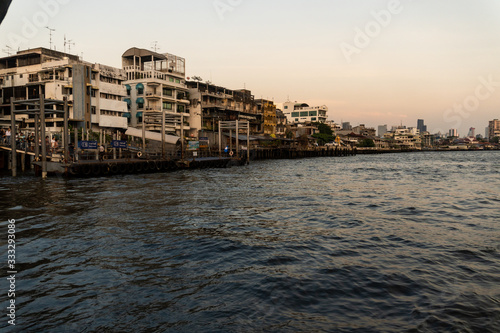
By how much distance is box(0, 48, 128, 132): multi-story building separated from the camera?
56406 mm

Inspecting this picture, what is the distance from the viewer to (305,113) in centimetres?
16575

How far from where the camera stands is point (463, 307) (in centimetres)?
714

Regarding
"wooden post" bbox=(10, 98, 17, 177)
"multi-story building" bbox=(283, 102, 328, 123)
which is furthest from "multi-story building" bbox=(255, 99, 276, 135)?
"wooden post" bbox=(10, 98, 17, 177)

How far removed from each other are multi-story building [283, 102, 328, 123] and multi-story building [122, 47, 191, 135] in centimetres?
8644

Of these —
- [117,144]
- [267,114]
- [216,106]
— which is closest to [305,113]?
[267,114]

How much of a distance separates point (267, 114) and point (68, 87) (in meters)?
65.1

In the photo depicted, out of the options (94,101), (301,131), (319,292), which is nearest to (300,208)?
(319,292)

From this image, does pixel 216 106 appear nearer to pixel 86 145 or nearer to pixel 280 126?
pixel 280 126

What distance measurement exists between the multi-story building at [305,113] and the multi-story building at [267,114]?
42802 millimetres

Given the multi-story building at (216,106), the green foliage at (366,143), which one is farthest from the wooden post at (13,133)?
the green foliage at (366,143)

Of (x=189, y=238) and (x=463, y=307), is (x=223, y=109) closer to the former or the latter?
(x=189, y=238)

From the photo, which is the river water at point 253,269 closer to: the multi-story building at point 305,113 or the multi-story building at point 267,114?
the multi-story building at point 267,114

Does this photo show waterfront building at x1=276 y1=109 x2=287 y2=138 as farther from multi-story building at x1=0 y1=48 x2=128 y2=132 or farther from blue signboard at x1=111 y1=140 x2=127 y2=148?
blue signboard at x1=111 y1=140 x2=127 y2=148

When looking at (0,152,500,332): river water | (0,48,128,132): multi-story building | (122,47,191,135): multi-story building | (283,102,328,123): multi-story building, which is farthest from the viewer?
(283,102,328,123): multi-story building
